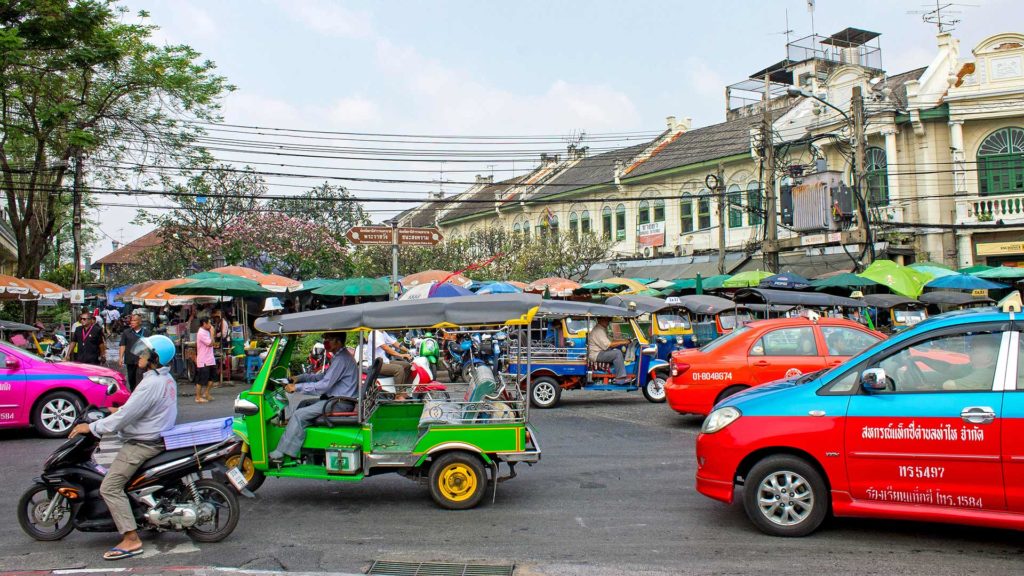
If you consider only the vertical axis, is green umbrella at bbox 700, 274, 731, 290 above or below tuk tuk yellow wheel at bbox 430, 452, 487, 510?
above

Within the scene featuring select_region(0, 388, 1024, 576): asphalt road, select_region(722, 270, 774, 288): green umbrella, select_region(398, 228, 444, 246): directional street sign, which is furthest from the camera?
select_region(722, 270, 774, 288): green umbrella

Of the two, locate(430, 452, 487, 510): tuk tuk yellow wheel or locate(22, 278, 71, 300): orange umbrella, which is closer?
locate(430, 452, 487, 510): tuk tuk yellow wheel

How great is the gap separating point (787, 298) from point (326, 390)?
14.5 metres

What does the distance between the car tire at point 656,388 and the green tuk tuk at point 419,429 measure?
753 cm

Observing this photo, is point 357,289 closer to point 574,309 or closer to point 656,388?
point 656,388

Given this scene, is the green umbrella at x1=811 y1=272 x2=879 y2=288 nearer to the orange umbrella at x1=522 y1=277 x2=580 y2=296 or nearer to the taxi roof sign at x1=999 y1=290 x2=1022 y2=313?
the orange umbrella at x1=522 y1=277 x2=580 y2=296

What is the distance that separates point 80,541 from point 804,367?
8.49m

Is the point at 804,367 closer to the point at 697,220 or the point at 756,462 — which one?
the point at 756,462

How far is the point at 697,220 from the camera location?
35281mm

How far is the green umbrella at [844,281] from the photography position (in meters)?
22.3

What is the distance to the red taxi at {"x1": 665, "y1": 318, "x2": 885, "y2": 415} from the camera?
10.6m

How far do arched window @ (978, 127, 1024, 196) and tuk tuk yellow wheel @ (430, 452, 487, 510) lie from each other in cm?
2634

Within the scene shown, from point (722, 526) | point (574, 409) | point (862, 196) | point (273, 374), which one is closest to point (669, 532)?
point (722, 526)

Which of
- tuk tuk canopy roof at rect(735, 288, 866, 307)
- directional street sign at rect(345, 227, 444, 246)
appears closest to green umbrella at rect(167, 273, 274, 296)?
directional street sign at rect(345, 227, 444, 246)
